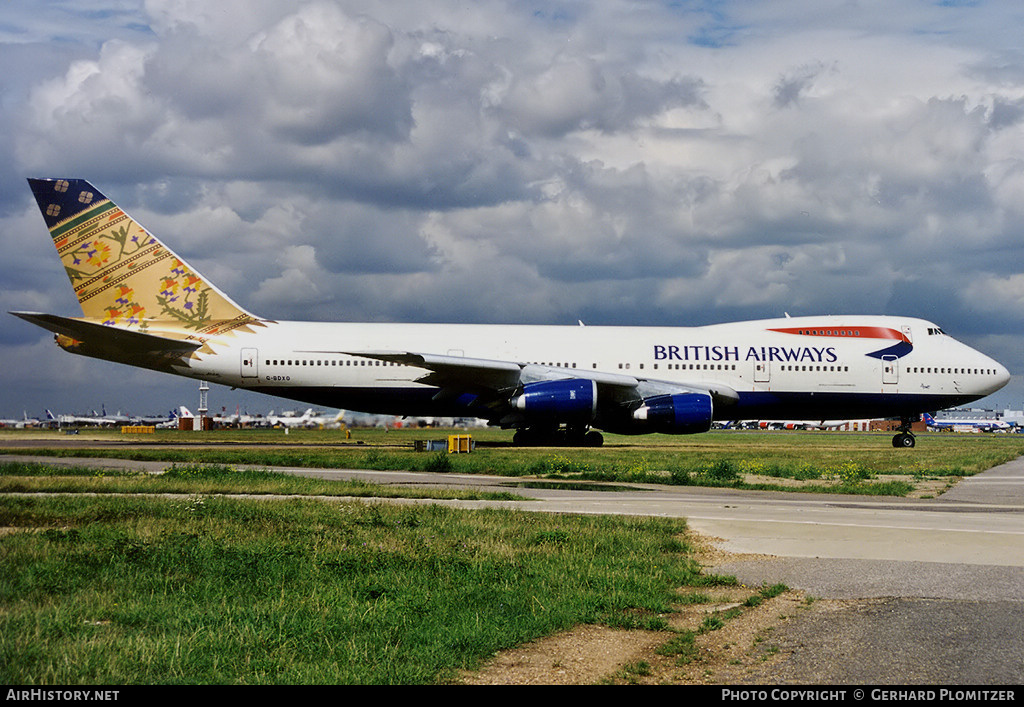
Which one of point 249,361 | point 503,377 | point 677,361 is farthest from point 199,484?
point 677,361

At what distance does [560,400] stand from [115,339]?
1670 centimetres

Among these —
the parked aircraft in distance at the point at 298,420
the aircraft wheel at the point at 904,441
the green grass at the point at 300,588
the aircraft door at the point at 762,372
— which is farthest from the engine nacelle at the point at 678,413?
the parked aircraft in distance at the point at 298,420

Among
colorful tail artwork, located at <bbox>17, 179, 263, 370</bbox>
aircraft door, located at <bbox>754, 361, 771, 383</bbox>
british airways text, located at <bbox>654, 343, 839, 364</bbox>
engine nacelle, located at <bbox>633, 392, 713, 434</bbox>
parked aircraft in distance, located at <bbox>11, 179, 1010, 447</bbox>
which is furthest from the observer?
aircraft door, located at <bbox>754, 361, 771, 383</bbox>

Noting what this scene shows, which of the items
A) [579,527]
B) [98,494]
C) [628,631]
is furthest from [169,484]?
[628,631]

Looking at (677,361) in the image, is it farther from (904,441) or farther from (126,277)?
(126,277)

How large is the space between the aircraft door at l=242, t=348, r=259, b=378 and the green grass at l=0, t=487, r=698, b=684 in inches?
→ 855

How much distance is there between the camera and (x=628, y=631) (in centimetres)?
761

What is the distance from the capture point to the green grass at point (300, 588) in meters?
6.15

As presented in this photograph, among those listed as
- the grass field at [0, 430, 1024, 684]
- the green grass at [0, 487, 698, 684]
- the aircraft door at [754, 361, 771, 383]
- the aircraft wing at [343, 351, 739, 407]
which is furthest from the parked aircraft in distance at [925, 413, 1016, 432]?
the green grass at [0, 487, 698, 684]

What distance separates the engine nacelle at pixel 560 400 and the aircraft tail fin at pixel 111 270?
12.5 m

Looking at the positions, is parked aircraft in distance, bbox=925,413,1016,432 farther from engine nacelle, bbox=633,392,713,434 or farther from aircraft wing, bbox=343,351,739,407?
engine nacelle, bbox=633,392,713,434

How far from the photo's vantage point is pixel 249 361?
35469 millimetres

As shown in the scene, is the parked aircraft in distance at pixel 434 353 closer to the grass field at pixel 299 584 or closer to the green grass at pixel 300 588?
the grass field at pixel 299 584

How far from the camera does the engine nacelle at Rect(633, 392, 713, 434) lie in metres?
31.6
